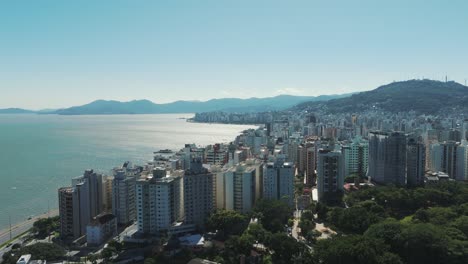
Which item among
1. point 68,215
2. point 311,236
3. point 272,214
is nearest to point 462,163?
point 311,236

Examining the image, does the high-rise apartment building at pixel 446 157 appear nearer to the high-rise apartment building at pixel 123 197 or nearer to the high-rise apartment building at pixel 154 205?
the high-rise apartment building at pixel 154 205

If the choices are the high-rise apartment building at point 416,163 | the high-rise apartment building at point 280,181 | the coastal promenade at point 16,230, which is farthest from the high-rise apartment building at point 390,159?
the coastal promenade at point 16,230

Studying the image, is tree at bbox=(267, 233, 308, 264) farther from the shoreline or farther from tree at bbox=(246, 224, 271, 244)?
the shoreline

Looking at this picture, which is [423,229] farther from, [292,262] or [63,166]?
[63,166]

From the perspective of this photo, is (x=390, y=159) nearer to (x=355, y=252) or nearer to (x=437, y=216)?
(x=437, y=216)

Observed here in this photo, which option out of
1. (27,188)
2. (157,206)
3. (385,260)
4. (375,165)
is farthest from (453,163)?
(27,188)

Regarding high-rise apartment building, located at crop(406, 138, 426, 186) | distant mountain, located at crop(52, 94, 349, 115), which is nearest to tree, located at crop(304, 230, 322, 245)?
high-rise apartment building, located at crop(406, 138, 426, 186)
